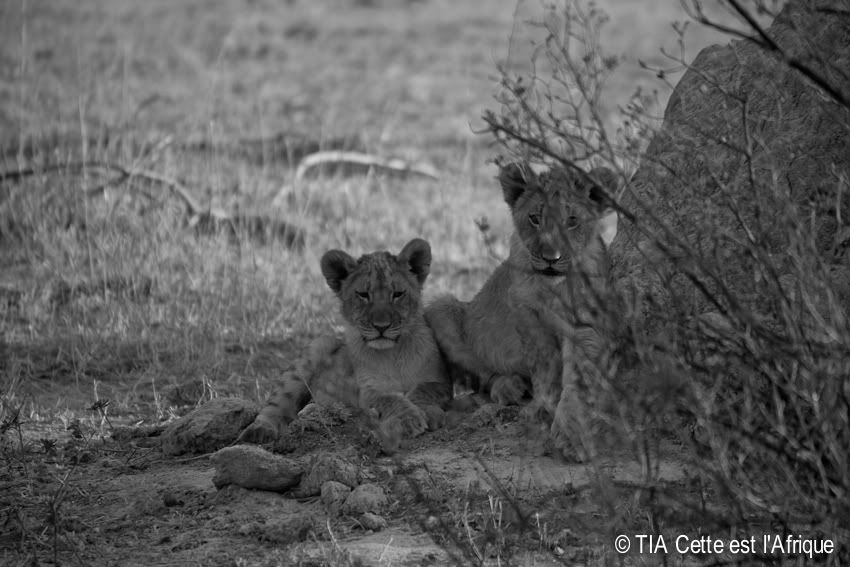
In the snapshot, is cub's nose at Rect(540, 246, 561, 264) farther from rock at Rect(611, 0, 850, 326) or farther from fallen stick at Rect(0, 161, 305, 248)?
fallen stick at Rect(0, 161, 305, 248)

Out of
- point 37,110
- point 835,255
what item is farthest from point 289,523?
point 37,110

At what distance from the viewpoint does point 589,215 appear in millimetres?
5723

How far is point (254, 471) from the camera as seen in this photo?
5191 mm

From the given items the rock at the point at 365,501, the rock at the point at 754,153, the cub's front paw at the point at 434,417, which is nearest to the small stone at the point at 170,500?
the rock at the point at 365,501

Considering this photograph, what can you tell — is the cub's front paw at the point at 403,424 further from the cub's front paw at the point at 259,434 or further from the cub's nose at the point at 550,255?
the cub's nose at the point at 550,255

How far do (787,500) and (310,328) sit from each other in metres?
5.08

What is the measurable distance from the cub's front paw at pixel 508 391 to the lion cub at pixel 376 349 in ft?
0.99

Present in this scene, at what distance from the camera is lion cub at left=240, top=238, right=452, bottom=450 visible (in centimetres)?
648

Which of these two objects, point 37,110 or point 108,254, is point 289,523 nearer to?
point 108,254

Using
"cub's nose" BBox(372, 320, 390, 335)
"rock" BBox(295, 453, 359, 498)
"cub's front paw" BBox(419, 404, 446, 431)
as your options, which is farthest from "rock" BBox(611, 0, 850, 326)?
"rock" BBox(295, 453, 359, 498)

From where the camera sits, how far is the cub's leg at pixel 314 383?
20.6ft

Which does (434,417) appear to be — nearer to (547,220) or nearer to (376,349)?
(376,349)

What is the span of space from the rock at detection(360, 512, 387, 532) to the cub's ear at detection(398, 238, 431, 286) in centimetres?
219

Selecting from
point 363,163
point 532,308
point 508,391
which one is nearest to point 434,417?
point 508,391
